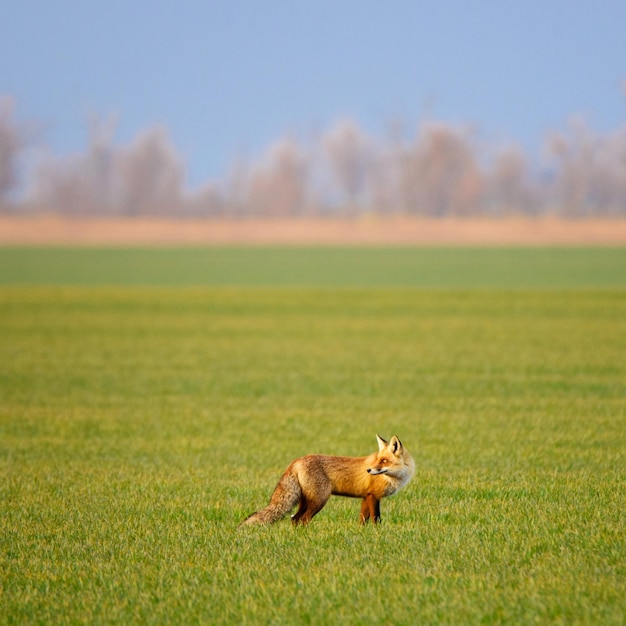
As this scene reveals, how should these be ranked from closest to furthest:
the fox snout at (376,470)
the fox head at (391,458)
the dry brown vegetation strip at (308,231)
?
1. the fox snout at (376,470)
2. the fox head at (391,458)
3. the dry brown vegetation strip at (308,231)

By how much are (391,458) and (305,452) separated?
556 centimetres

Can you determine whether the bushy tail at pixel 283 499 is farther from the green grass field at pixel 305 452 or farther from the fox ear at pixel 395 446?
the fox ear at pixel 395 446

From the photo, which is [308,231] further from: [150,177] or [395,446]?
[395,446]

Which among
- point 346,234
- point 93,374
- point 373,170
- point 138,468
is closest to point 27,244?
point 346,234

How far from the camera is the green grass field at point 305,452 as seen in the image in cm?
707

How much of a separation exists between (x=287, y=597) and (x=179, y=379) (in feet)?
45.3

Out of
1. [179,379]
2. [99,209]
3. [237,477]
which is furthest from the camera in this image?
[99,209]

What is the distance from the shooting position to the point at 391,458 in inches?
297

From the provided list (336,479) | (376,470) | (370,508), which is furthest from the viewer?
(370,508)

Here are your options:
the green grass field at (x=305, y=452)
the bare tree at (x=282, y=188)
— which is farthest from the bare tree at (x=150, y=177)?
the green grass field at (x=305, y=452)

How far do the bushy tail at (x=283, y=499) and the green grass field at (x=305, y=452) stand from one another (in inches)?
12.4

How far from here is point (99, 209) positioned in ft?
422

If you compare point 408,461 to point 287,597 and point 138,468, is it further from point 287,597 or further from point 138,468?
point 138,468

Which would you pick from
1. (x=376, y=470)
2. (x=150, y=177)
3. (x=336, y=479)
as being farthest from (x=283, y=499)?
(x=150, y=177)
